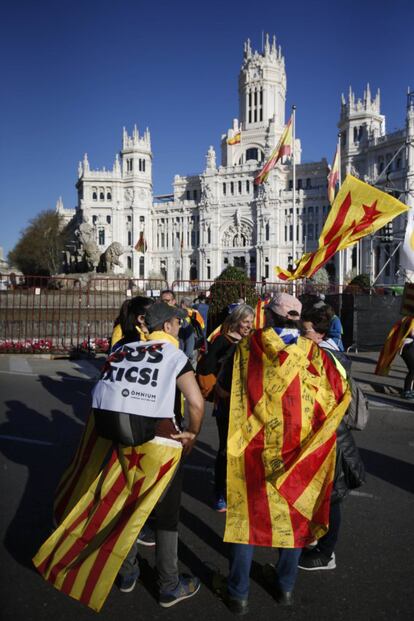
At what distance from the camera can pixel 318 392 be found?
2973 millimetres

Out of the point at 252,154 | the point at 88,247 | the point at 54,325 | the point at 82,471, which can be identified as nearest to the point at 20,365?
the point at 54,325

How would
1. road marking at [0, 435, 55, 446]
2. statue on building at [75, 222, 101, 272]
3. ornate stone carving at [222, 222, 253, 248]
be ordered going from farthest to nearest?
ornate stone carving at [222, 222, 253, 248]
statue on building at [75, 222, 101, 272]
road marking at [0, 435, 55, 446]

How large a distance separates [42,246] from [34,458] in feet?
214

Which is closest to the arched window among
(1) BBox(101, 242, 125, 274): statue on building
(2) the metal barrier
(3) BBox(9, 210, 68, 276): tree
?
(3) BBox(9, 210, 68, 276): tree

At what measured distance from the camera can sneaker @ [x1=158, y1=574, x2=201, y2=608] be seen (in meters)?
2.99

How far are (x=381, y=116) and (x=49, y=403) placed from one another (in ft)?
238

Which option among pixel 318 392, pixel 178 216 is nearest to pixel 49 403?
pixel 318 392

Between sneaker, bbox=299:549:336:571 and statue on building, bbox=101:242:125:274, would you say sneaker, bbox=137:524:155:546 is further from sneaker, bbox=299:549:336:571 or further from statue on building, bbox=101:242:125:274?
statue on building, bbox=101:242:125:274

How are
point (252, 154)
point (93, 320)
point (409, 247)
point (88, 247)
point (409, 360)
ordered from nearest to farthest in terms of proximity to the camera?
point (409, 360) → point (409, 247) → point (93, 320) → point (88, 247) → point (252, 154)

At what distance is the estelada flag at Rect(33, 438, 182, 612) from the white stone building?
60819 millimetres

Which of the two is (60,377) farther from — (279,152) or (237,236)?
(237,236)

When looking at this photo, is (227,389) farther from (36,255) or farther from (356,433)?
(36,255)

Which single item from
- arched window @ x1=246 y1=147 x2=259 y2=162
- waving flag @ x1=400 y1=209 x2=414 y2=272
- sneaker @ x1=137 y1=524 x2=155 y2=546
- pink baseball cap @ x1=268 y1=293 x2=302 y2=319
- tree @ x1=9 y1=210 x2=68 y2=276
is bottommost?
sneaker @ x1=137 y1=524 x2=155 y2=546

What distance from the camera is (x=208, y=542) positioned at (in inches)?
148
